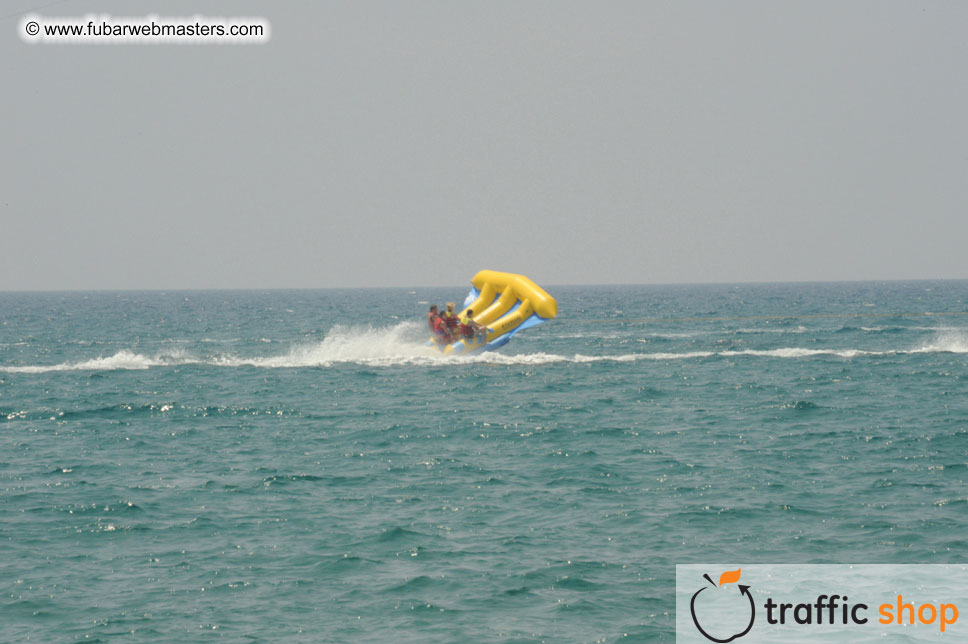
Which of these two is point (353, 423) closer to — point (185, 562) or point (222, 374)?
point (185, 562)

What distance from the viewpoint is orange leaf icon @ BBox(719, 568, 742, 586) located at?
10122 millimetres

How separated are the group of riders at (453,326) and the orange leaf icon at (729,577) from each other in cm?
1712

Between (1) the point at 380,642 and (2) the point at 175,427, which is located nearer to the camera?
(1) the point at 380,642

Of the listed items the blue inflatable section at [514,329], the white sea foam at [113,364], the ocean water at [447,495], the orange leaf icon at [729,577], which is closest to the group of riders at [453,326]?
the blue inflatable section at [514,329]

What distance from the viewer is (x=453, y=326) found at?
1091 inches

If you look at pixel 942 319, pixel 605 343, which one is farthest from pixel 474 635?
pixel 942 319

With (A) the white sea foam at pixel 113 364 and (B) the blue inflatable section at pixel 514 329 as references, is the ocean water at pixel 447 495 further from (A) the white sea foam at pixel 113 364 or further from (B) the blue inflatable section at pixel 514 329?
(A) the white sea foam at pixel 113 364

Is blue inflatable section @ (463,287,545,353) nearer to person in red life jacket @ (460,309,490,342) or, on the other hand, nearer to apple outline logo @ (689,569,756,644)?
person in red life jacket @ (460,309,490,342)

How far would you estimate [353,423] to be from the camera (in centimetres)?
2031

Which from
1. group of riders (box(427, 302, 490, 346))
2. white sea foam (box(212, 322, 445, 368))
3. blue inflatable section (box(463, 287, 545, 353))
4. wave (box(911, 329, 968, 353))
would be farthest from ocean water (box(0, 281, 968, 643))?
wave (box(911, 329, 968, 353))

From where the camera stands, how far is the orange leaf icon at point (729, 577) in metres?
10.1

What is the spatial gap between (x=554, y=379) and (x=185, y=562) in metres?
17.5

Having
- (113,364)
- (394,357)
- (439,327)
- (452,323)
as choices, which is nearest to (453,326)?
(452,323)

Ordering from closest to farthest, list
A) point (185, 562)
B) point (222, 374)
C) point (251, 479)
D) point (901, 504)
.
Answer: point (185, 562) → point (901, 504) → point (251, 479) → point (222, 374)
